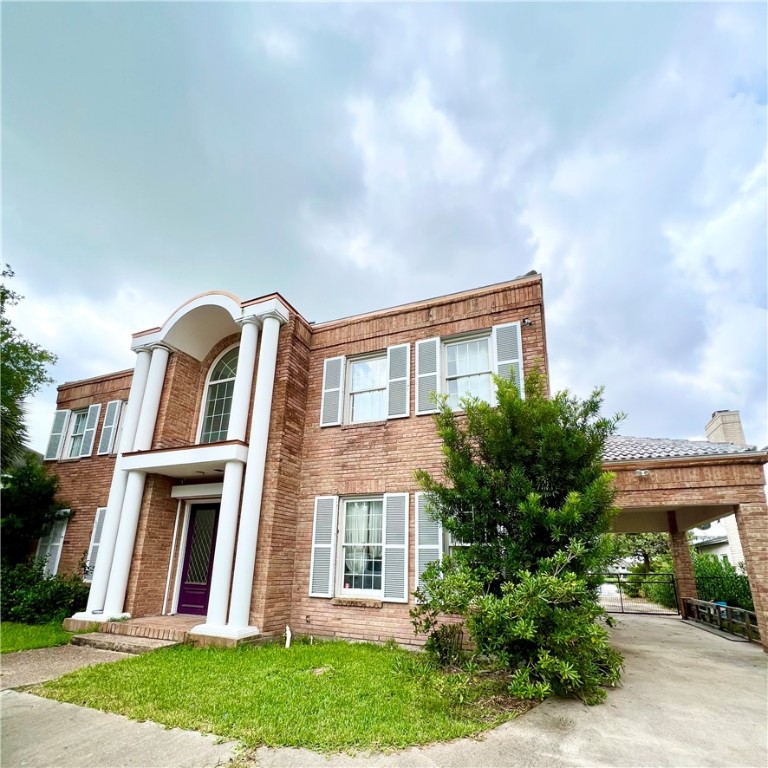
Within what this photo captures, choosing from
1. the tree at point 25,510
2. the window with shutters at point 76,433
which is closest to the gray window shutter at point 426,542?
the tree at point 25,510

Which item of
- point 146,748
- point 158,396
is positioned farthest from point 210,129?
point 146,748

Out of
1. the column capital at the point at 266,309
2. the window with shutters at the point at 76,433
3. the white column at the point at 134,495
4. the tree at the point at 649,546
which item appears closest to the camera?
the white column at the point at 134,495

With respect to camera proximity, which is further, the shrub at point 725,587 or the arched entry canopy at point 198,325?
the shrub at point 725,587

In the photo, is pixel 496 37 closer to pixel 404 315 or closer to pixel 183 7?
pixel 404 315

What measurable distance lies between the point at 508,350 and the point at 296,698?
20.6 feet

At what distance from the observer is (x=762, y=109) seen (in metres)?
7.16

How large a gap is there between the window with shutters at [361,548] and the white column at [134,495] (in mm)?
3955

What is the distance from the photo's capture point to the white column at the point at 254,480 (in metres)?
7.33

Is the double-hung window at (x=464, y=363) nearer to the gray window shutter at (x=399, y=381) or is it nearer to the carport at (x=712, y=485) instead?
the gray window shutter at (x=399, y=381)

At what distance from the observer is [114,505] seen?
916cm

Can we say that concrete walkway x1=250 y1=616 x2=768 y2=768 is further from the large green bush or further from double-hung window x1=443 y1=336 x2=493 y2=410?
the large green bush

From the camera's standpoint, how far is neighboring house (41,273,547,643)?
25.3 ft

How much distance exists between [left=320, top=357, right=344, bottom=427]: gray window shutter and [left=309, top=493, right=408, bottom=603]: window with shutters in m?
1.66

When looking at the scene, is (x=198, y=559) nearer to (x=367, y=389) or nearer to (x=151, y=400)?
(x=151, y=400)
